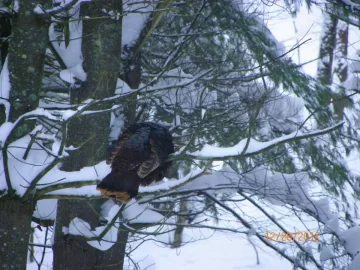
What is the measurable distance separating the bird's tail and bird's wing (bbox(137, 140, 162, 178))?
0.23 feet

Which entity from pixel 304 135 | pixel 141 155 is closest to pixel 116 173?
pixel 141 155

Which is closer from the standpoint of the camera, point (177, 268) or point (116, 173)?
point (116, 173)

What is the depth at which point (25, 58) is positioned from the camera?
3.29 meters

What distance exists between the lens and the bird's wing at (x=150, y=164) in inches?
114

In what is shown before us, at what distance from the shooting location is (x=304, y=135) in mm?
2598

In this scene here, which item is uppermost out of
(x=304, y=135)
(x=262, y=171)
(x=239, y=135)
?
(x=239, y=135)

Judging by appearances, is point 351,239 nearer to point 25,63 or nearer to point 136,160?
point 136,160

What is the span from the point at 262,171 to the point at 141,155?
1.87m

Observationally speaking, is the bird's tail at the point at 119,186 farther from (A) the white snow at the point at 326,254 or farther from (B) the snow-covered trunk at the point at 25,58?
(A) the white snow at the point at 326,254

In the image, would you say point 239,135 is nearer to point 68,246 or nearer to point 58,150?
point 68,246

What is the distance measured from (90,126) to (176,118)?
71 cm

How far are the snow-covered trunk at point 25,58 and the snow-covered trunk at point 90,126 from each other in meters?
0.63
